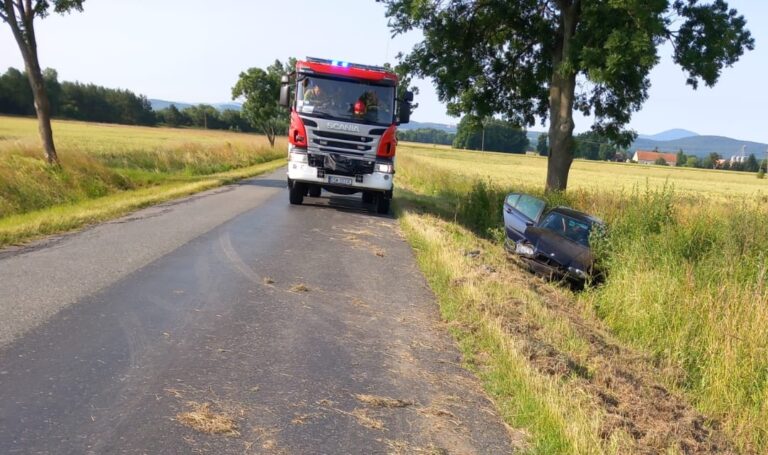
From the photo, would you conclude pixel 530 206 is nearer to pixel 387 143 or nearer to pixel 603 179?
pixel 387 143

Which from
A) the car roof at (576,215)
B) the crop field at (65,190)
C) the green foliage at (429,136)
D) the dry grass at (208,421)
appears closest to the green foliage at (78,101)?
the green foliage at (429,136)

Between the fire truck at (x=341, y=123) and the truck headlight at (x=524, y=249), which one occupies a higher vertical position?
the fire truck at (x=341, y=123)

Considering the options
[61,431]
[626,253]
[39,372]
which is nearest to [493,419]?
[61,431]

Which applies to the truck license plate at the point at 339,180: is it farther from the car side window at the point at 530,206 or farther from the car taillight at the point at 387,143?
the car side window at the point at 530,206

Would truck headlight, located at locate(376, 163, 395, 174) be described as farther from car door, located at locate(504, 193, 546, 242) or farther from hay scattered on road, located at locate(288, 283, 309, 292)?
hay scattered on road, located at locate(288, 283, 309, 292)

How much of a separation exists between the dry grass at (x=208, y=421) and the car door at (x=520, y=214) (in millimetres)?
7856

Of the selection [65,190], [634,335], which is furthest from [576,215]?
[65,190]

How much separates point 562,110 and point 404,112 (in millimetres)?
5544

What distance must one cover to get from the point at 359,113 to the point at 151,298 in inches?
342

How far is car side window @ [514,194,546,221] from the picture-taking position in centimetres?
1151

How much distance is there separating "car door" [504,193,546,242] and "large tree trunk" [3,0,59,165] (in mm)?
11698

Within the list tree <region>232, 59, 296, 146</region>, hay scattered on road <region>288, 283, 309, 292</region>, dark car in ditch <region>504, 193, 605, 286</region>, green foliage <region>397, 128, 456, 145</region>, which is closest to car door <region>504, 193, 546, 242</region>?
dark car in ditch <region>504, 193, 605, 286</region>

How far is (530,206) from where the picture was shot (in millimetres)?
11898

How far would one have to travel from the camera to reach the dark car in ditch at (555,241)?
9.34 m
